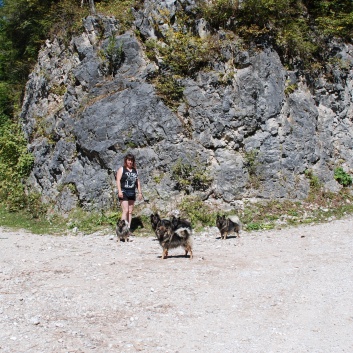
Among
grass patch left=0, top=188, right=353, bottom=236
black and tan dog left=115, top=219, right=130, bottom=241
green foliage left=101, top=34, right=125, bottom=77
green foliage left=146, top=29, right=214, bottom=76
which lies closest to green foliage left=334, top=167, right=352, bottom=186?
grass patch left=0, top=188, right=353, bottom=236

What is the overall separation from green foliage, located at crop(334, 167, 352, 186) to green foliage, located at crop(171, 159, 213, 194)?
4.78 meters

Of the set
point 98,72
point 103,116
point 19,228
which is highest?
point 98,72

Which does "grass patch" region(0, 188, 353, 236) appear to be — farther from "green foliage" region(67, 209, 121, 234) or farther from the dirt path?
the dirt path

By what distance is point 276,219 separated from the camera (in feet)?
43.7

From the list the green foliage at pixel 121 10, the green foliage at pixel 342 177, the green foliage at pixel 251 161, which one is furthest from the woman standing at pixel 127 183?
the green foliage at pixel 342 177

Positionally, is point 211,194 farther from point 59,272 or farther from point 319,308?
point 319,308

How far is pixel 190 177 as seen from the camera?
14.3 metres

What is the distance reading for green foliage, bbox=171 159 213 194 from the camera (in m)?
14.2

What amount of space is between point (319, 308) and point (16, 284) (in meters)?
4.94

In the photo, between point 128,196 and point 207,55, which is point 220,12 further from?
point 128,196

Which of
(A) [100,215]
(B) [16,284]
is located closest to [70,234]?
(A) [100,215]

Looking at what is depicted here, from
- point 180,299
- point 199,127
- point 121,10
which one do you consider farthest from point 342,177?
point 180,299

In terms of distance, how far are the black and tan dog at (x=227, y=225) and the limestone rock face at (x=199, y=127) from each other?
2.38m

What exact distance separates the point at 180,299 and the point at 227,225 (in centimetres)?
499
